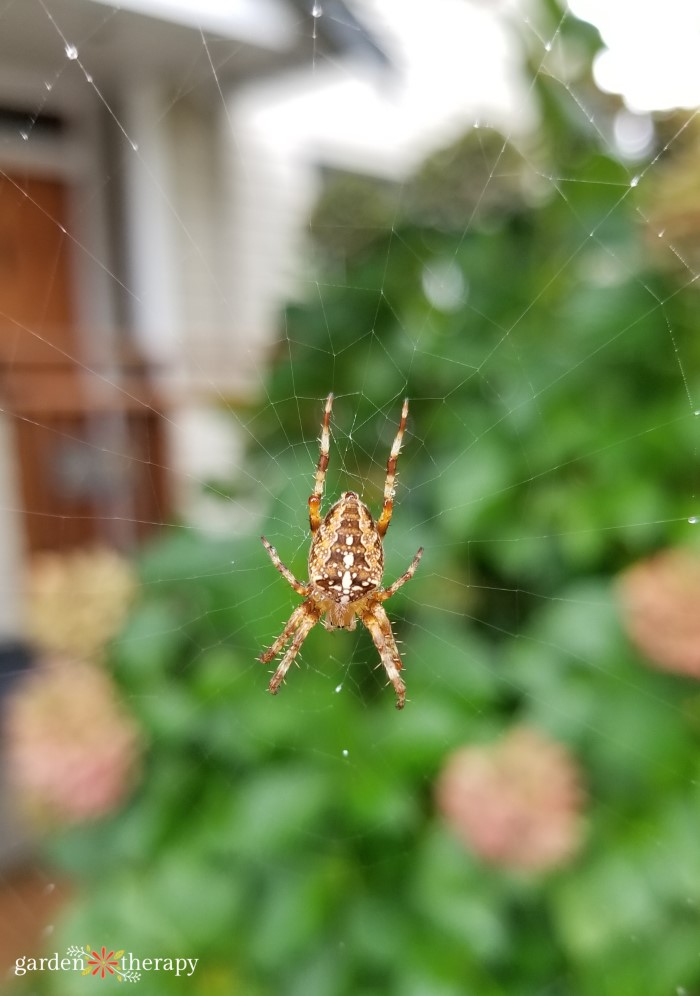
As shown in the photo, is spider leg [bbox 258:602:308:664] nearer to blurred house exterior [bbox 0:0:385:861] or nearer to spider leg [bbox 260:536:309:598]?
spider leg [bbox 260:536:309:598]

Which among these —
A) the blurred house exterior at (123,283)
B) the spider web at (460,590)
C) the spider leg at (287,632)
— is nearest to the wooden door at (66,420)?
the blurred house exterior at (123,283)

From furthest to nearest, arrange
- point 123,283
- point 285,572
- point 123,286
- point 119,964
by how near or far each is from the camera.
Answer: point 123,283, point 123,286, point 285,572, point 119,964

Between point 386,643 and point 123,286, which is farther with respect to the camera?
point 123,286

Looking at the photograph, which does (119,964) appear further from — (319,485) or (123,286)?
(123,286)

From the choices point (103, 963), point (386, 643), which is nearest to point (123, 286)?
point (386, 643)

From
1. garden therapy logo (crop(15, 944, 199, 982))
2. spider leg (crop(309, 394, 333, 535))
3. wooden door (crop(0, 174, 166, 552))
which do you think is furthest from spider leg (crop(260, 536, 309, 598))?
wooden door (crop(0, 174, 166, 552))

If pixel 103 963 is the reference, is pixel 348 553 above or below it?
above

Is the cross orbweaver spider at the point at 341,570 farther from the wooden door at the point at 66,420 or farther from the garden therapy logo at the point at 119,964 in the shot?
the wooden door at the point at 66,420

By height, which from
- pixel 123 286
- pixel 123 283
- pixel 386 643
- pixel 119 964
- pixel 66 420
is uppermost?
pixel 123 283
